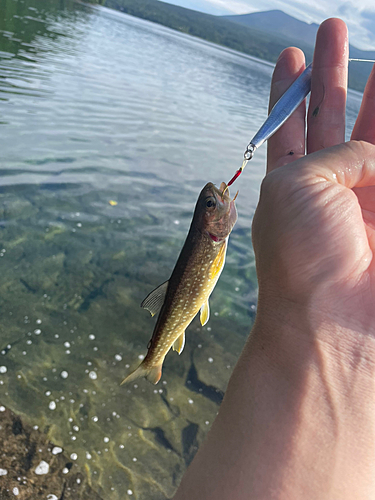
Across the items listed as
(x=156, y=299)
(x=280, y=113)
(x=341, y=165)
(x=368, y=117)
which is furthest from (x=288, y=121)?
(x=156, y=299)

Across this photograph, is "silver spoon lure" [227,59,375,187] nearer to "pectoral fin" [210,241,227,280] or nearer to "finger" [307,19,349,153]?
"finger" [307,19,349,153]

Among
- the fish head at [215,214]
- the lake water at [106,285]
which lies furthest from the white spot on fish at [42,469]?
the fish head at [215,214]

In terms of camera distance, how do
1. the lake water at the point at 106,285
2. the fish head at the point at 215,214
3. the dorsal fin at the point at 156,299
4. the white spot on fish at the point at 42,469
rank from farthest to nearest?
the lake water at the point at 106,285
the white spot on fish at the point at 42,469
the dorsal fin at the point at 156,299
the fish head at the point at 215,214

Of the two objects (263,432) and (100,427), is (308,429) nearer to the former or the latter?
(263,432)

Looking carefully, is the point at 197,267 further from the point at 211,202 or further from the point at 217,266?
the point at 211,202

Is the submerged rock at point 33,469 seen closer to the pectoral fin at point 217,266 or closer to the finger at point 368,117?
the pectoral fin at point 217,266

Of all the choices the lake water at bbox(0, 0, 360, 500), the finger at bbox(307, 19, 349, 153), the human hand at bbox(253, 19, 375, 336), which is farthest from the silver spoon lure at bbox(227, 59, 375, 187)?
the lake water at bbox(0, 0, 360, 500)
